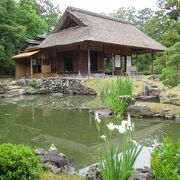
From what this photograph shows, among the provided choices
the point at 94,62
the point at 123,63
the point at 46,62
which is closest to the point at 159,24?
the point at 123,63

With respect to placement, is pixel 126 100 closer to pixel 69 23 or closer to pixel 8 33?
pixel 69 23

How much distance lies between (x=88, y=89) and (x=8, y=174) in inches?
596

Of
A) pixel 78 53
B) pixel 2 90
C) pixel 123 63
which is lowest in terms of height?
pixel 2 90

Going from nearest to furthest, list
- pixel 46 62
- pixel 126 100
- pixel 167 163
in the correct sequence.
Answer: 1. pixel 167 163
2. pixel 126 100
3. pixel 46 62

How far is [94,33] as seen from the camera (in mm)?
21188

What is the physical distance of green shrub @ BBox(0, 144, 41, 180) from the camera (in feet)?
12.0

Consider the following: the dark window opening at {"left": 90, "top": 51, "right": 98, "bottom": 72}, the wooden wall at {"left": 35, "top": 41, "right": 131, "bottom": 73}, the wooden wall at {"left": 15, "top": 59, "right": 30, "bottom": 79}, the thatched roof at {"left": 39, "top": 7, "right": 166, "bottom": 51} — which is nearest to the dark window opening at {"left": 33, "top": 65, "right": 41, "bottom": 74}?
the wooden wall at {"left": 15, "top": 59, "right": 30, "bottom": 79}

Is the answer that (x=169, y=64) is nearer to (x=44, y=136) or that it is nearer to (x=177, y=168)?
(x=44, y=136)

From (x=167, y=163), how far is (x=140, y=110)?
22.5ft

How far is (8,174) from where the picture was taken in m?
3.62

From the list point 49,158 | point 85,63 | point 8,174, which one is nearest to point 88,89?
point 85,63

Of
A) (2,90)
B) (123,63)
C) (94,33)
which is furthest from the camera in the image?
(123,63)

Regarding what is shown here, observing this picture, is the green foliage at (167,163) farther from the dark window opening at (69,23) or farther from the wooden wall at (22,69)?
the wooden wall at (22,69)

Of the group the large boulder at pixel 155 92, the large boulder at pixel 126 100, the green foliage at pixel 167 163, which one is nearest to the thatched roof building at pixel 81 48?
the large boulder at pixel 155 92
